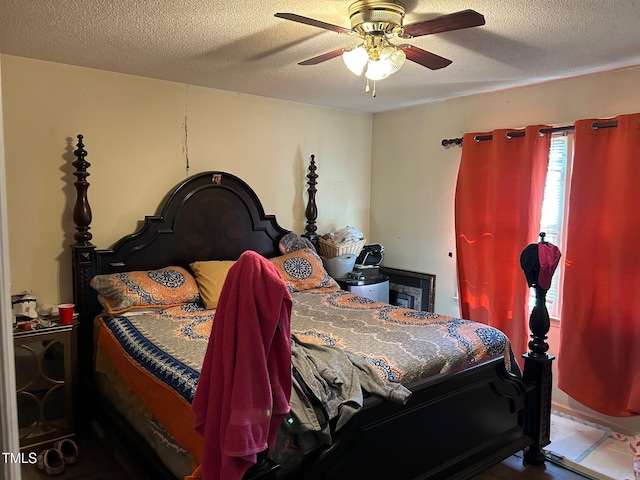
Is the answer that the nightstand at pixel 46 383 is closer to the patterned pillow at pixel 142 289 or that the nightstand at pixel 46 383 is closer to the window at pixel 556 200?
Result: the patterned pillow at pixel 142 289

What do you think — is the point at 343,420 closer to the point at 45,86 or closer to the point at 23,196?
the point at 23,196

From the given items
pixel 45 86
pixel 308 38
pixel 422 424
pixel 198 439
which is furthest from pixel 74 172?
pixel 422 424

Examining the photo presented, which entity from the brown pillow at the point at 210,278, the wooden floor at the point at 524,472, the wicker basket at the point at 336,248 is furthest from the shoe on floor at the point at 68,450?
the wicker basket at the point at 336,248

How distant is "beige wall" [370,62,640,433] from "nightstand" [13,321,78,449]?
2872 millimetres

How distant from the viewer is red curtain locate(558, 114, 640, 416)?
9.50ft

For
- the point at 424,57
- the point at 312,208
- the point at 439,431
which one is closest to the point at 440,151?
the point at 312,208

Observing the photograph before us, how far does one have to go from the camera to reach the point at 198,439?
Answer: 1.71m

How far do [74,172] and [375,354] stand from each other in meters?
2.26

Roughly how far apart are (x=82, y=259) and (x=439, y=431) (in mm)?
2392

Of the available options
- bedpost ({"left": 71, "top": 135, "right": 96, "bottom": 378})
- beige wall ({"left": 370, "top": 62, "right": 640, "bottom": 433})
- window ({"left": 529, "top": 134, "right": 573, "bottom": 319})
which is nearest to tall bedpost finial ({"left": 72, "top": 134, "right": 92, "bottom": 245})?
bedpost ({"left": 71, "top": 135, "right": 96, "bottom": 378})

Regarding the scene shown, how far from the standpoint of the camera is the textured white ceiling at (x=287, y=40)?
6.73 ft

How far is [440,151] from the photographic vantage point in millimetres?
4113

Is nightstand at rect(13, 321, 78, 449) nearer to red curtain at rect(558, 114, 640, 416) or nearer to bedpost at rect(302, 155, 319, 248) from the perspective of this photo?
bedpost at rect(302, 155, 319, 248)

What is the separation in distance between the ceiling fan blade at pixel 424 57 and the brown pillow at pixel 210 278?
1891mm
